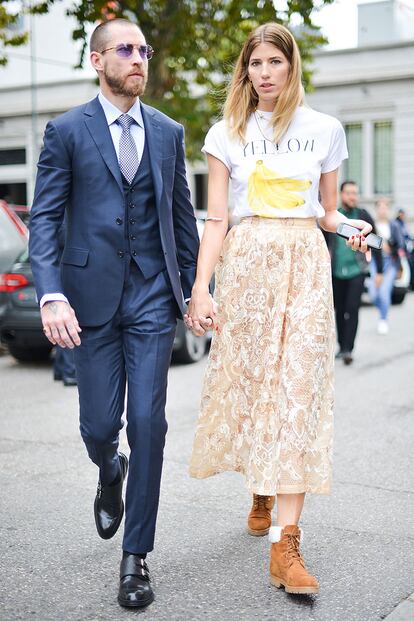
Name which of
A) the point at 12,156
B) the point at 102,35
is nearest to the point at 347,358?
the point at 102,35

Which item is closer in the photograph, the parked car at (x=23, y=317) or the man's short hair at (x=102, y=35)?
the man's short hair at (x=102, y=35)

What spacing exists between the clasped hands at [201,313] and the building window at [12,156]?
35.3 m

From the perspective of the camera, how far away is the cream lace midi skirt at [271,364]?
379 centimetres

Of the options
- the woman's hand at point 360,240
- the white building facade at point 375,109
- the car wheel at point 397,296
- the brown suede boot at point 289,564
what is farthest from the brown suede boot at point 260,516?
the white building facade at point 375,109

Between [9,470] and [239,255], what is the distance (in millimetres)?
2532

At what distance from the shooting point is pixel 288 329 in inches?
151

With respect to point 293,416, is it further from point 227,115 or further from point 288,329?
point 227,115

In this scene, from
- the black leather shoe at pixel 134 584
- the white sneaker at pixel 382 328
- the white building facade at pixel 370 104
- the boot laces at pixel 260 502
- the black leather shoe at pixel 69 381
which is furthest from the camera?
the white building facade at pixel 370 104

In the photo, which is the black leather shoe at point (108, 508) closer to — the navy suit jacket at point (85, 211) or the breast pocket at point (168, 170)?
the navy suit jacket at point (85, 211)

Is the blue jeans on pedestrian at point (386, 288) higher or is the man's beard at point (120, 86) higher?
the man's beard at point (120, 86)

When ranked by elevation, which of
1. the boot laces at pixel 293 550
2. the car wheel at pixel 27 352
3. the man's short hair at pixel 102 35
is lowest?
the boot laces at pixel 293 550

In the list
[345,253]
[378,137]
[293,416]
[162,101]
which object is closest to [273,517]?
[293,416]

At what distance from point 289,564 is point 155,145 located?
1.69 meters

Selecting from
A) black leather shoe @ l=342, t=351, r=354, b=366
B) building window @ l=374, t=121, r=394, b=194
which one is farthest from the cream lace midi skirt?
building window @ l=374, t=121, r=394, b=194
